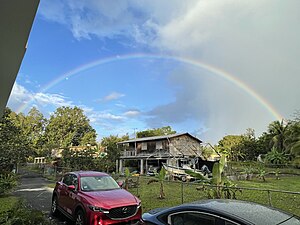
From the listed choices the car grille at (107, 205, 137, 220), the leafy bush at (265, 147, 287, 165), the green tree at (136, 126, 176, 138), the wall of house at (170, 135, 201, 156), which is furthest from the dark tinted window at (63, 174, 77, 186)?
the green tree at (136, 126, 176, 138)

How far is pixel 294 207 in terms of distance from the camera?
32.9ft

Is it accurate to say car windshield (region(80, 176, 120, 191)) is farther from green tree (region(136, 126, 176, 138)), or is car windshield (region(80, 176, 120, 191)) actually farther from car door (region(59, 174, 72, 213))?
green tree (region(136, 126, 176, 138))

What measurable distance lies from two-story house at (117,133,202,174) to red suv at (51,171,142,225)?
28794 mm

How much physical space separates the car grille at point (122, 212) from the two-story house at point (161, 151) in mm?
29800

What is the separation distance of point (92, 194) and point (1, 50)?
16.8 ft

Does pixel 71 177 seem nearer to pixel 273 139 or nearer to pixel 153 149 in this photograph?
pixel 153 149

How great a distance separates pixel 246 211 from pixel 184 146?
3651 cm

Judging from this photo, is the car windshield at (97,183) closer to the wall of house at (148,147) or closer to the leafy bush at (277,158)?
the wall of house at (148,147)

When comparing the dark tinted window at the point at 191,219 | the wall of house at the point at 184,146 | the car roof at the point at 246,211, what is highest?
the wall of house at the point at 184,146

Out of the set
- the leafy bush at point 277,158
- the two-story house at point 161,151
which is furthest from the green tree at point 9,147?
the leafy bush at point 277,158

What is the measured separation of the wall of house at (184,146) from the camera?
37719mm

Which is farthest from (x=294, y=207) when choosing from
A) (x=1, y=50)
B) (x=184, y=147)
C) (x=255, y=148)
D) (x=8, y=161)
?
(x=255, y=148)

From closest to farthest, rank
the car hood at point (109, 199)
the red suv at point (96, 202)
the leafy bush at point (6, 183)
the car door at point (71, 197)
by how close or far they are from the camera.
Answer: the red suv at point (96, 202) → the car hood at point (109, 199) → the car door at point (71, 197) → the leafy bush at point (6, 183)

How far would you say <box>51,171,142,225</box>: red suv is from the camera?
6367 mm
